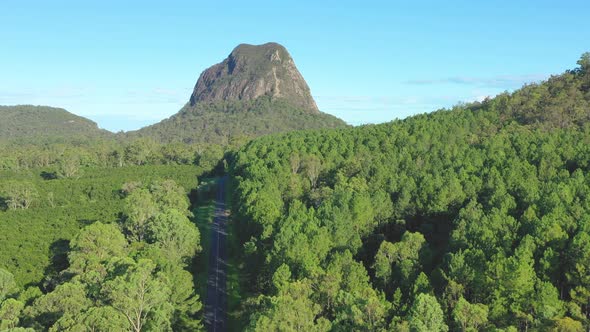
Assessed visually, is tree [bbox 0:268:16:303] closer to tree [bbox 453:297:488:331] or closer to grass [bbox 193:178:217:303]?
grass [bbox 193:178:217:303]

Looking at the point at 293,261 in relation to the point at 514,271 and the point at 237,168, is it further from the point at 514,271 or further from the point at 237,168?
the point at 237,168

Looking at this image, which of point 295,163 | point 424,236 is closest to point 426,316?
point 424,236

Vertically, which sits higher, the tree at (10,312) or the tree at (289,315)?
the tree at (289,315)

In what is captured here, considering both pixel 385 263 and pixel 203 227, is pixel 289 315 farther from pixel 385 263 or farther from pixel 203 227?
pixel 203 227

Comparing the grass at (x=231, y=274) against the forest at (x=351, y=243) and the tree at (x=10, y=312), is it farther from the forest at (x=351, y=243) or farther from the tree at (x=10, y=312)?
the tree at (x=10, y=312)

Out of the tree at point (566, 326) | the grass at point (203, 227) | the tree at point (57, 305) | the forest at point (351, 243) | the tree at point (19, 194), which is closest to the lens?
the tree at point (566, 326)

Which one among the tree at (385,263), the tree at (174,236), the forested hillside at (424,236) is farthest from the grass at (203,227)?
the tree at (385,263)
